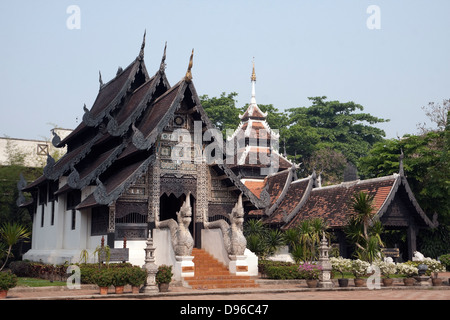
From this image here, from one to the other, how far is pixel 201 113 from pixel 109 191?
458cm

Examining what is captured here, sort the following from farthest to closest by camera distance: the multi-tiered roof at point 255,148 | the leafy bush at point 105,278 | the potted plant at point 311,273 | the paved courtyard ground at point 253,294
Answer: the multi-tiered roof at point 255,148 < the potted plant at point 311,273 < the leafy bush at point 105,278 < the paved courtyard ground at point 253,294

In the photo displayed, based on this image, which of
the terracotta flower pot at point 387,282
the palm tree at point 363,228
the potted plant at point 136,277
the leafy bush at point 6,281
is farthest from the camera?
the palm tree at point 363,228

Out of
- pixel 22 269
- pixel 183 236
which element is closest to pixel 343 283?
pixel 183 236

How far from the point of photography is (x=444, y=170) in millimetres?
28672

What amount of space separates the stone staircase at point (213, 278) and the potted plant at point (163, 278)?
1.37m

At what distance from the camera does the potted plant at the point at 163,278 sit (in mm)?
15836

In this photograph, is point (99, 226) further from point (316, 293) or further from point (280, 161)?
point (280, 161)

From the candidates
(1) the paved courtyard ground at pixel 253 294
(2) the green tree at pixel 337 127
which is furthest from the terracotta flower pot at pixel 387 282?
(2) the green tree at pixel 337 127

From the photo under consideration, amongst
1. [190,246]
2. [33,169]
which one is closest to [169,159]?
[190,246]

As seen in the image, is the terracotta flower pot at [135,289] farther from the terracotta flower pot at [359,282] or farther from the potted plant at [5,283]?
the terracotta flower pot at [359,282]

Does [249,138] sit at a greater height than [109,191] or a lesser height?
greater

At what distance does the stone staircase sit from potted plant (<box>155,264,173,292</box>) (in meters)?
1.37

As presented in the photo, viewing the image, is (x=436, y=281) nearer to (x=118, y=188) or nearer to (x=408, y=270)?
(x=408, y=270)

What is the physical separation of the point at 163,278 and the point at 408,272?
864 cm
